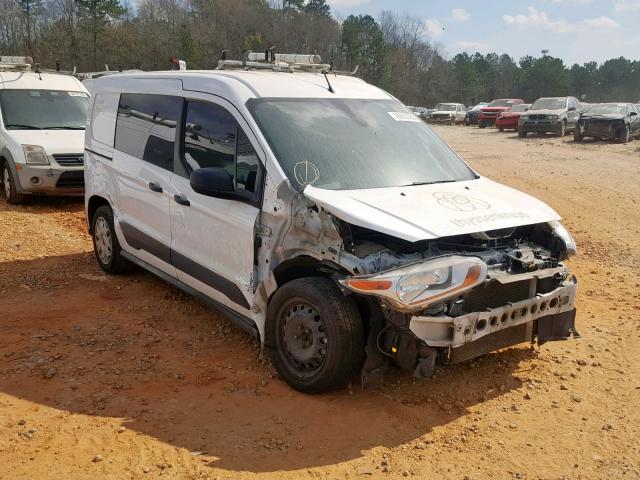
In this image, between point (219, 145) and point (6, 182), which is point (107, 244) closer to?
point (219, 145)

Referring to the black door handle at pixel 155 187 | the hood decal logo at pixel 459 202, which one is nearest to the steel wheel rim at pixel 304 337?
the hood decal logo at pixel 459 202

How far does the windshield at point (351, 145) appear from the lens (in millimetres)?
4254

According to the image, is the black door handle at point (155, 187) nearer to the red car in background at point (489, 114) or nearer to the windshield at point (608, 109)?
the windshield at point (608, 109)

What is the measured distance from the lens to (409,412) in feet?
12.7

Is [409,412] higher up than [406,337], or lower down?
lower down

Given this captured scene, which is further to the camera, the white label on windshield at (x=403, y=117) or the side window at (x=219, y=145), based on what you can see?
the white label on windshield at (x=403, y=117)

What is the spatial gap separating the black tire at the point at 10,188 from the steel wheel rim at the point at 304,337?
7.72m

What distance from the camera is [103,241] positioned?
21.6 ft

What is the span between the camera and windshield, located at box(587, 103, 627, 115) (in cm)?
2388

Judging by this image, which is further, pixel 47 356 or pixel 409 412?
pixel 47 356

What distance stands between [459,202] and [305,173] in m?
1.06

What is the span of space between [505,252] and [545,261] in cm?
31

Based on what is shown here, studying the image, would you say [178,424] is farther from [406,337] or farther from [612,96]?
[612,96]

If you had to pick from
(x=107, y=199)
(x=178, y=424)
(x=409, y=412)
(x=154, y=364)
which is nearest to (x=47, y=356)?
(x=154, y=364)
